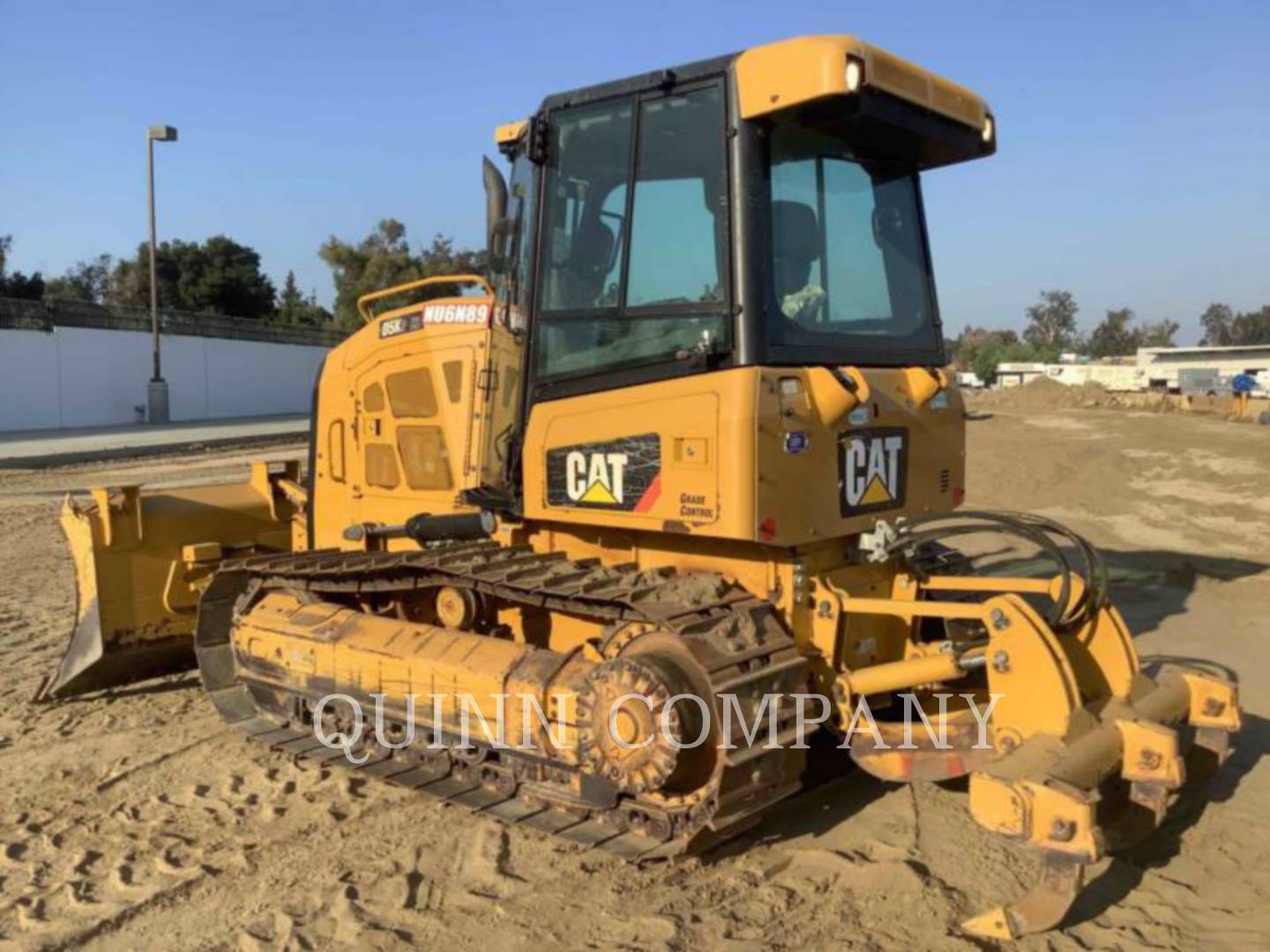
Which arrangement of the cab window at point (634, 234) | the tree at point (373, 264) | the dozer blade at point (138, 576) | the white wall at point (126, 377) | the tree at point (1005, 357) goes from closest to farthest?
the cab window at point (634, 234)
the dozer blade at point (138, 576)
the white wall at point (126, 377)
the tree at point (373, 264)
the tree at point (1005, 357)

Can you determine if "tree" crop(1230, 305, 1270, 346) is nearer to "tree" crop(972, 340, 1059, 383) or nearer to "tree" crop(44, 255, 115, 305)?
"tree" crop(972, 340, 1059, 383)

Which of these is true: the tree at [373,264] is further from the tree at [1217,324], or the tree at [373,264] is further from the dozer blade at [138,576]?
the tree at [1217,324]

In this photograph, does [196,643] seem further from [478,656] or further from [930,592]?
[930,592]

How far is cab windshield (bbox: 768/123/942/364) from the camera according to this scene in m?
4.25

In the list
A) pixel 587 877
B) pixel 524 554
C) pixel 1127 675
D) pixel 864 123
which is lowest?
pixel 587 877

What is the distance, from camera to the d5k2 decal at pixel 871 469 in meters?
4.38

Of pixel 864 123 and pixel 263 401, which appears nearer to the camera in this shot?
pixel 864 123

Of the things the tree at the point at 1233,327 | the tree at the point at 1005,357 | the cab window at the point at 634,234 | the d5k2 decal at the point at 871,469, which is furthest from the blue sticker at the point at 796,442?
the tree at the point at 1233,327

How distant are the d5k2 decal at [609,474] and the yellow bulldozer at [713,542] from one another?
0.02m

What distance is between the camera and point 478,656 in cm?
468

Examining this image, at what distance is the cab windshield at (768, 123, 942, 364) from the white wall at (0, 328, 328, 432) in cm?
2795

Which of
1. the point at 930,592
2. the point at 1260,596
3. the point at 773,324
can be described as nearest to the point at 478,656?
the point at 773,324

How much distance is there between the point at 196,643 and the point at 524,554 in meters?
2.29

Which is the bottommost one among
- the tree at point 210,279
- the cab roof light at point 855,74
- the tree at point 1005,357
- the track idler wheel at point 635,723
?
the track idler wheel at point 635,723
